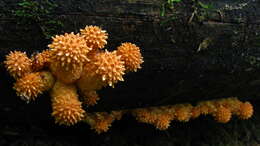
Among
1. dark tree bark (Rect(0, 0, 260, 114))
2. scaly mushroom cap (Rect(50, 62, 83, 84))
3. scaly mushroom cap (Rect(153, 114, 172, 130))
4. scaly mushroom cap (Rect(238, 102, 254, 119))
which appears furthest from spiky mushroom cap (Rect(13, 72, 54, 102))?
scaly mushroom cap (Rect(238, 102, 254, 119))

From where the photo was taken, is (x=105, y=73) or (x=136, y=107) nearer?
(x=105, y=73)

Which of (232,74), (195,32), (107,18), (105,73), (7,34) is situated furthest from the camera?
(232,74)

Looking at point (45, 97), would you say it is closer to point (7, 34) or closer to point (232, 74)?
point (7, 34)

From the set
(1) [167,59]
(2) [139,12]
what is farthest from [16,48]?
(1) [167,59]

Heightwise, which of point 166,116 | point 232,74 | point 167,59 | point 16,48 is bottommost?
point 166,116

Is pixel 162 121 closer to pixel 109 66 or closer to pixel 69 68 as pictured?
pixel 109 66

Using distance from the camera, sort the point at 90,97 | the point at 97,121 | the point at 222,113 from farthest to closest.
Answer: the point at 222,113
the point at 97,121
the point at 90,97

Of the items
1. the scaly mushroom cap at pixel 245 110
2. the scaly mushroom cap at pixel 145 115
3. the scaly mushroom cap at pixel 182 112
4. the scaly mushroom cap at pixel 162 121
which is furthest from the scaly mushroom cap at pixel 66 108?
the scaly mushroom cap at pixel 245 110

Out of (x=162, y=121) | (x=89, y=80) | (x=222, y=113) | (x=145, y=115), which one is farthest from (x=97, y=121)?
(x=222, y=113)

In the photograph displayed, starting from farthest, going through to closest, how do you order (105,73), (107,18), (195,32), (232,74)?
(232,74), (195,32), (107,18), (105,73)
